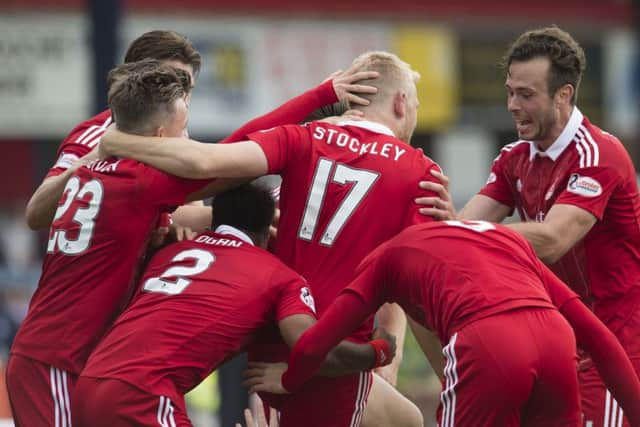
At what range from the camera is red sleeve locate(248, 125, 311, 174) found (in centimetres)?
513

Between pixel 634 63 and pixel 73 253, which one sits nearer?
pixel 73 253

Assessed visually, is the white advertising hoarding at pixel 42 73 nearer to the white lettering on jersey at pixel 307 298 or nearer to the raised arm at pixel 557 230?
the raised arm at pixel 557 230

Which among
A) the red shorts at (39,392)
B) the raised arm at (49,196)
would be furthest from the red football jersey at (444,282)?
the raised arm at (49,196)

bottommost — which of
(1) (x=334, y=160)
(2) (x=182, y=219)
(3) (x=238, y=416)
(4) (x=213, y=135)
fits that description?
(4) (x=213, y=135)

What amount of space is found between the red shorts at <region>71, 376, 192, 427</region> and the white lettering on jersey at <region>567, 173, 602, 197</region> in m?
1.87

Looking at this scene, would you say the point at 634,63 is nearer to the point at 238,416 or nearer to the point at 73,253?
the point at 238,416

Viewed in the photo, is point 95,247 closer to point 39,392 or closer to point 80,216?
point 80,216

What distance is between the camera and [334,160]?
523 cm

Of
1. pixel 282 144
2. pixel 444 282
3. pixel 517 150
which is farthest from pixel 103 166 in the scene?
pixel 517 150

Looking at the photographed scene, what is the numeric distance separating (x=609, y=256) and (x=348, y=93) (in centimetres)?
127

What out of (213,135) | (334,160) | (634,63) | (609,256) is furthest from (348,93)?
(634,63)

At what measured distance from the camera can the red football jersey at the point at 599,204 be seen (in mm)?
5508

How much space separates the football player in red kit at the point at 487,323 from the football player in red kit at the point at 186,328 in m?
0.25

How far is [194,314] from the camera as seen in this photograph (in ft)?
15.8
